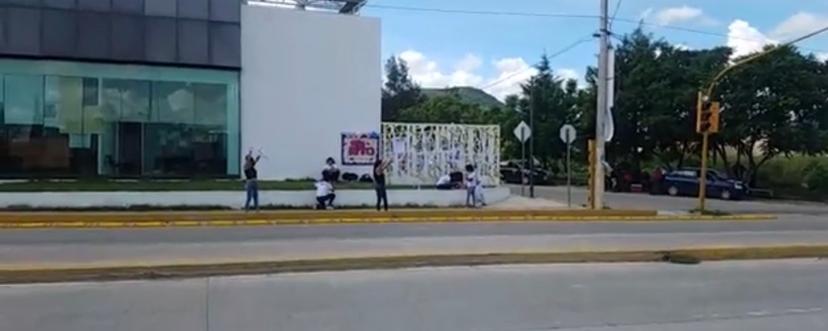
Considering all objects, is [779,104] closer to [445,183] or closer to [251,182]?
[445,183]

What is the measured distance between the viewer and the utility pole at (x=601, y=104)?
982 inches

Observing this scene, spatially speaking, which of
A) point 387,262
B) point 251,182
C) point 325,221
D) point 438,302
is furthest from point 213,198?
point 438,302

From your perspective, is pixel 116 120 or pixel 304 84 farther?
pixel 304 84

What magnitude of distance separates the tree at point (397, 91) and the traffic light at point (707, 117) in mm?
55127

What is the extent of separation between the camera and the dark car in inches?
1512

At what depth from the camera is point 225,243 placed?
13672mm

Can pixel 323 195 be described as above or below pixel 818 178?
below

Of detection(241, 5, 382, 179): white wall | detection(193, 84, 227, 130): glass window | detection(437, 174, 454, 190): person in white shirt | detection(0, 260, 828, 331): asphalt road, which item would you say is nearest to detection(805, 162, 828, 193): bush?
detection(437, 174, 454, 190): person in white shirt

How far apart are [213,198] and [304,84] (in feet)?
26.7

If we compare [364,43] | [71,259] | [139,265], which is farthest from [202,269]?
[364,43]

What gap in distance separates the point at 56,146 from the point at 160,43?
15.7 ft

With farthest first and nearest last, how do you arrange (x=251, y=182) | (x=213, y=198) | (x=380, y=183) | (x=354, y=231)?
1. (x=213, y=198)
2. (x=380, y=183)
3. (x=251, y=182)
4. (x=354, y=231)

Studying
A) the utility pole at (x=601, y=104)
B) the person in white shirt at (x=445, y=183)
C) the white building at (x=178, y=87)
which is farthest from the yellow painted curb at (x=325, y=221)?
the white building at (x=178, y=87)

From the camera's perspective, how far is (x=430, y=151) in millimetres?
29531
